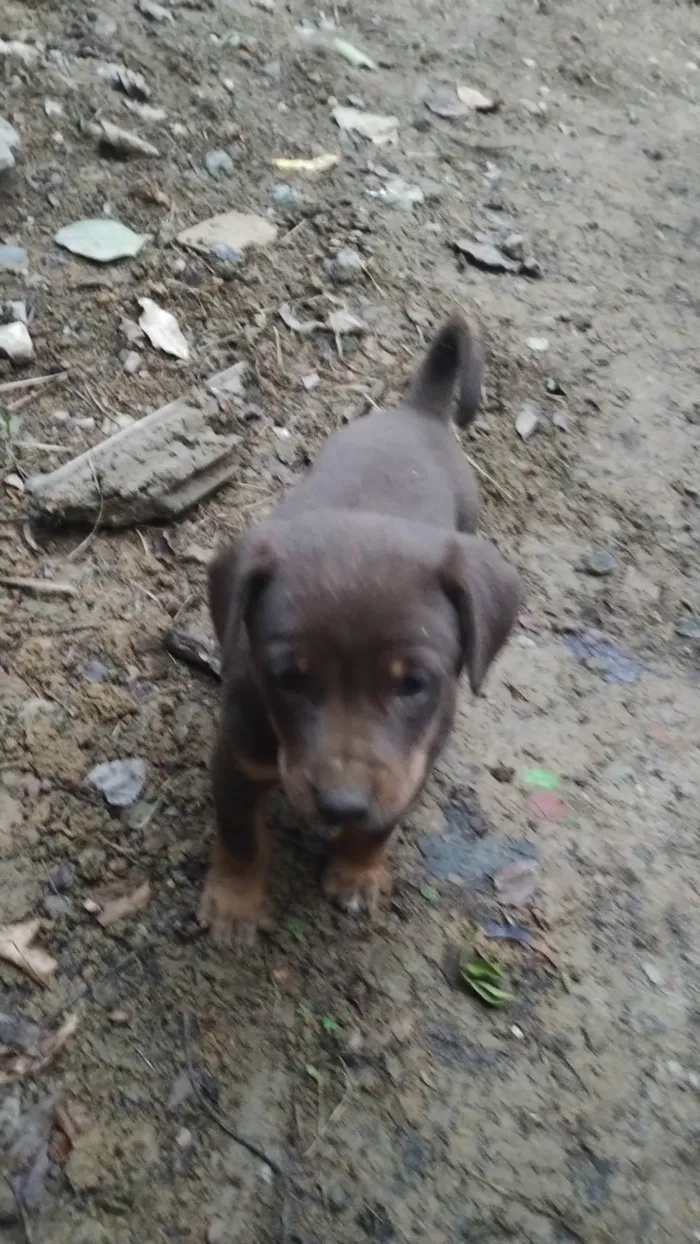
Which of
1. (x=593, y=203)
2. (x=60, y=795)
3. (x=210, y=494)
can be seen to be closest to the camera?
(x=60, y=795)

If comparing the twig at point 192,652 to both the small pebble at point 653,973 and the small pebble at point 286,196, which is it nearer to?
the small pebble at point 653,973

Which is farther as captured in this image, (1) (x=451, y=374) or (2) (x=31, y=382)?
(2) (x=31, y=382)

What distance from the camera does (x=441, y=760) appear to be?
3.37 meters

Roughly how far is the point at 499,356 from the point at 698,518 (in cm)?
109

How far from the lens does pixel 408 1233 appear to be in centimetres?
245

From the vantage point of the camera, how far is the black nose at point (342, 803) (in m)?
2.17

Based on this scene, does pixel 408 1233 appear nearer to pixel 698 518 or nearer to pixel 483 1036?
pixel 483 1036

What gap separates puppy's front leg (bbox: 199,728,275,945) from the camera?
8.81 feet

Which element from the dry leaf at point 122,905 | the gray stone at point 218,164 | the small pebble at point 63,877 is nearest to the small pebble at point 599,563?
the dry leaf at point 122,905

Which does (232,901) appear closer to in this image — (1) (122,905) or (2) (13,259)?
(1) (122,905)

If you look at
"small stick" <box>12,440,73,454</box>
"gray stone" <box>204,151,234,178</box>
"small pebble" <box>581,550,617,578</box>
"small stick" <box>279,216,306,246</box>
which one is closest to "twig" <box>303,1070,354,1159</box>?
"small pebble" <box>581,550,617,578</box>

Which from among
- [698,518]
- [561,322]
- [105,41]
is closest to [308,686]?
[698,518]

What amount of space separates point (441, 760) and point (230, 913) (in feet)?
2.84

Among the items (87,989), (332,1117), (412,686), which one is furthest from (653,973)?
(87,989)
